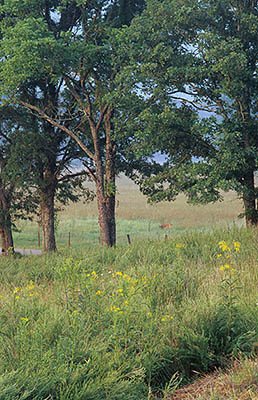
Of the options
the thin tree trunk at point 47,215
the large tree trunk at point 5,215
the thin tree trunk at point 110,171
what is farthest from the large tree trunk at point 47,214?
the thin tree trunk at point 110,171

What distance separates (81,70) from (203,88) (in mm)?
5742

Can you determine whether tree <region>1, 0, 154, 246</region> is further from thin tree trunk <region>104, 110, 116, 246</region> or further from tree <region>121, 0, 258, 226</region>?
tree <region>121, 0, 258, 226</region>

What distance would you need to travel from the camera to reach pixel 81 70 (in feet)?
69.4

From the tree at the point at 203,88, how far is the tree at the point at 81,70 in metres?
1.55

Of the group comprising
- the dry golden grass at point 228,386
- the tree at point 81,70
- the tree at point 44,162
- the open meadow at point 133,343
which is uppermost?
the tree at point 81,70

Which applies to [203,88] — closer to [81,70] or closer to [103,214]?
[81,70]

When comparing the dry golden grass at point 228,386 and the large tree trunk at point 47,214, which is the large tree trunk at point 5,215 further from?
the dry golden grass at point 228,386

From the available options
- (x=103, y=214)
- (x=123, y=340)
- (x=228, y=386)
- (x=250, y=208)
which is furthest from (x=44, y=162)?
(x=228, y=386)

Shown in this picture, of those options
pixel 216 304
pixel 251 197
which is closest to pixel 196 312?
pixel 216 304

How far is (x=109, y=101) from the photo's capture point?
19.2 m

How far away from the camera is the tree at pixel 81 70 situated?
18.9m

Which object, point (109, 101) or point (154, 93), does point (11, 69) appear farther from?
point (154, 93)

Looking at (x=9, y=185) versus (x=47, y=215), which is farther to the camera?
(x=9, y=185)

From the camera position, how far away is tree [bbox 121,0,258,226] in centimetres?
1714
